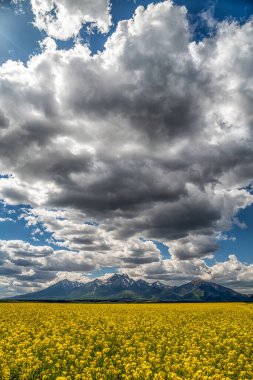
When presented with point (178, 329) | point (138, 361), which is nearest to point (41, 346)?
point (138, 361)

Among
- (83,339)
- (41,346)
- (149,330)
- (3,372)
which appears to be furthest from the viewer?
(149,330)

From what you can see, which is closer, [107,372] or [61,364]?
[107,372]

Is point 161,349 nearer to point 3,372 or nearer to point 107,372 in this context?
point 107,372

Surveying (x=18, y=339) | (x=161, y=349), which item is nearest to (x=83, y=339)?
(x=18, y=339)

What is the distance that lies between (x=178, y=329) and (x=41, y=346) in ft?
35.9

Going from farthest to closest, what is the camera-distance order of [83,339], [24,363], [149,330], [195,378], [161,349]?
[149,330] < [83,339] < [161,349] < [24,363] < [195,378]

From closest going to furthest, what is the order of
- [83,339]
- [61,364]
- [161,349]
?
[61,364], [161,349], [83,339]

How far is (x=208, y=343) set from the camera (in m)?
16.5

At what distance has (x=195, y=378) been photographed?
10555 millimetres

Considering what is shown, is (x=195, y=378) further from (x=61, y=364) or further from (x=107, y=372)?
(x=61, y=364)

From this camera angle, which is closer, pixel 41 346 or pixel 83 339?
pixel 41 346

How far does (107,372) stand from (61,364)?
2.46 m

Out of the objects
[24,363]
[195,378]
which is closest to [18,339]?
[24,363]

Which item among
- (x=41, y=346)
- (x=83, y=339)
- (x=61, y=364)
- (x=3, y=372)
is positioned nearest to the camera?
(x=3, y=372)
